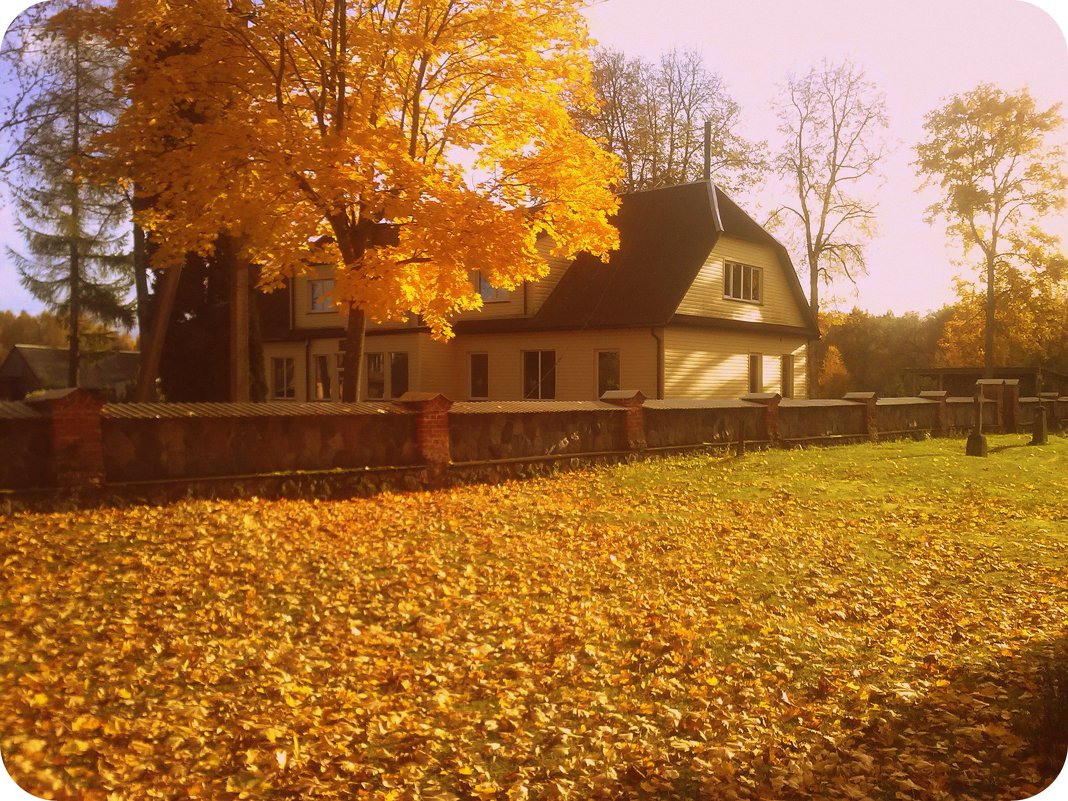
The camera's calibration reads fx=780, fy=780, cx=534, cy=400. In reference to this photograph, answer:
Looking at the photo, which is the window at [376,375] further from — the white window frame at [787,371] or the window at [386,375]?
the white window frame at [787,371]

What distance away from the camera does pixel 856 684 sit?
Answer: 17.3 feet

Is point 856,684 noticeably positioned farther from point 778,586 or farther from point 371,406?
point 371,406

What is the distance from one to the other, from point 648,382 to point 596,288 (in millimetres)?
3022

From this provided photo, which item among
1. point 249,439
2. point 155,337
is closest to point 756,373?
point 249,439

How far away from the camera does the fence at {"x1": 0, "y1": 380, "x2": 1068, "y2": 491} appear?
8.66 m

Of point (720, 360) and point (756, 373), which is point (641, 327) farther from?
point (756, 373)

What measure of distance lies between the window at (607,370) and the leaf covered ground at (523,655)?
11764mm

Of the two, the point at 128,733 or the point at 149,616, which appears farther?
the point at 149,616

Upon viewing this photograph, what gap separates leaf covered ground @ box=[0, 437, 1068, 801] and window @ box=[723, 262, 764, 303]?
1309 cm

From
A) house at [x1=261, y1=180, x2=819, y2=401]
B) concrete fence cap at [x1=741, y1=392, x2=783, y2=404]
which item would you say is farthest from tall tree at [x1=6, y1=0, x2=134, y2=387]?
concrete fence cap at [x1=741, y1=392, x2=783, y2=404]

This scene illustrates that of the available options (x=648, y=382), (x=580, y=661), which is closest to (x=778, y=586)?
(x=580, y=661)

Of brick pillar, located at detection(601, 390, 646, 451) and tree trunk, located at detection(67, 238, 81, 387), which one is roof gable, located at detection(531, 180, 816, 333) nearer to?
brick pillar, located at detection(601, 390, 646, 451)

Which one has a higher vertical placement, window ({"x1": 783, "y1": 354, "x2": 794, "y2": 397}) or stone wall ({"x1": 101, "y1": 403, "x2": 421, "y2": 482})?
window ({"x1": 783, "y1": 354, "x2": 794, "y2": 397})

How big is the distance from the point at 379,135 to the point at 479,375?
13.1 metres
